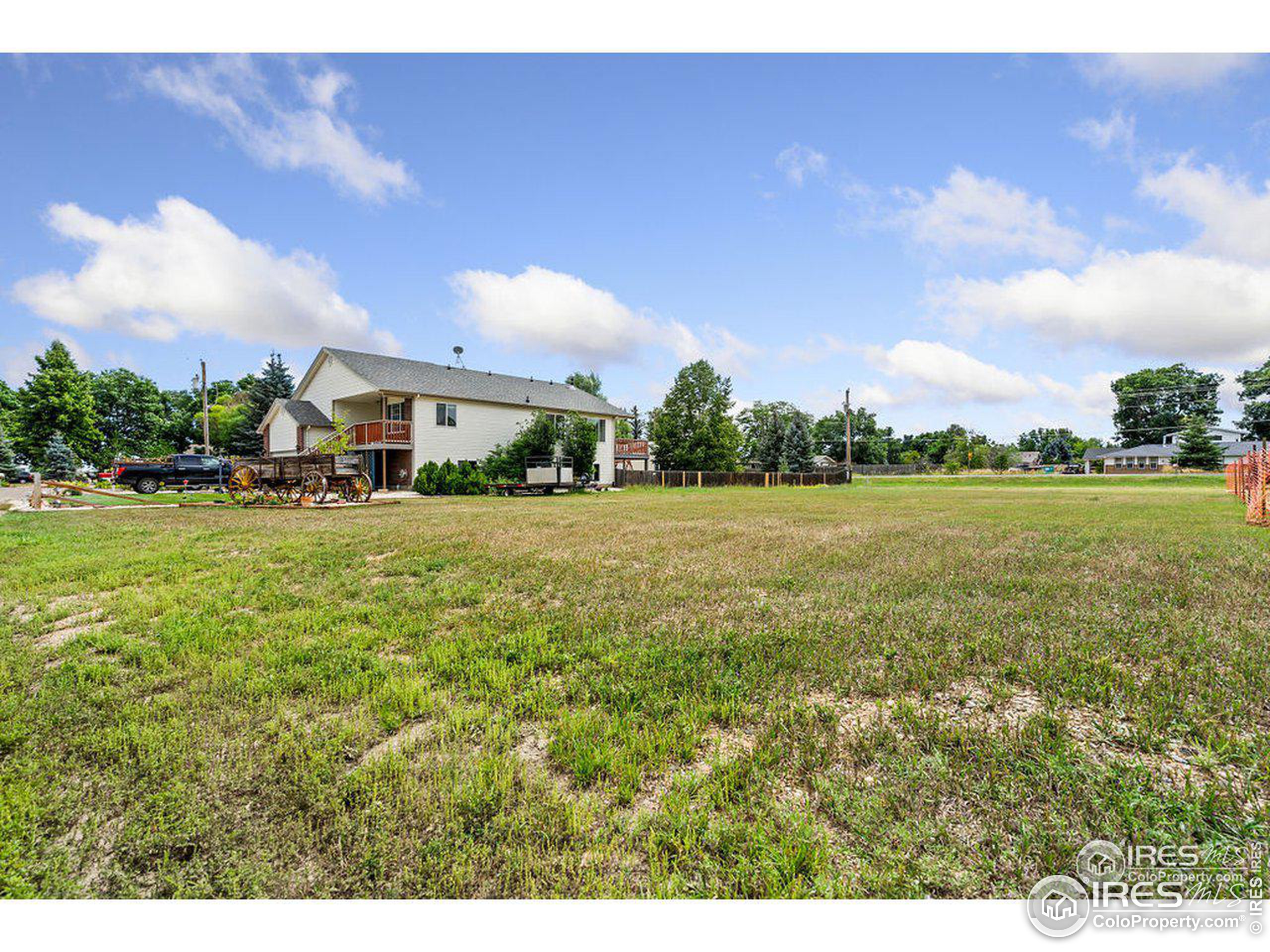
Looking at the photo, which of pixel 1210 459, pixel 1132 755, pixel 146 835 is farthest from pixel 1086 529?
pixel 1210 459

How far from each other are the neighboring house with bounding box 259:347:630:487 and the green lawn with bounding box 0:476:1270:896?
71.1ft

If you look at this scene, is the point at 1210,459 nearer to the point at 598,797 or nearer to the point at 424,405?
the point at 424,405

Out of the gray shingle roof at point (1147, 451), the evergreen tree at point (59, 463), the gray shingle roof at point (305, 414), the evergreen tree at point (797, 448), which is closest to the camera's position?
the gray shingle roof at point (305, 414)

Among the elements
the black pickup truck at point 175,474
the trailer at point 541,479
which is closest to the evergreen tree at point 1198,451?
the trailer at point 541,479

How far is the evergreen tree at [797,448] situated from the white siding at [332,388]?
38743 millimetres

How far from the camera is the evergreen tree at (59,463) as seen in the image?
34.8m

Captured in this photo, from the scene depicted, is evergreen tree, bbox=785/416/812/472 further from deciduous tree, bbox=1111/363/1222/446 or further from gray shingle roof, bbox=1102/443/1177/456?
deciduous tree, bbox=1111/363/1222/446

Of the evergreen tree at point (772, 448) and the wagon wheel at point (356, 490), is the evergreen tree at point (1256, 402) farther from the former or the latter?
the wagon wheel at point (356, 490)

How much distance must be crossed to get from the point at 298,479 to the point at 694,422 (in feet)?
124

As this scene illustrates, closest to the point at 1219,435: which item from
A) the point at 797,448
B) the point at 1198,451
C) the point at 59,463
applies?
the point at 1198,451

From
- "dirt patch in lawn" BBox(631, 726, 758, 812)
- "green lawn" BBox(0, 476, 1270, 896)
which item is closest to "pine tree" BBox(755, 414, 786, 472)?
"green lawn" BBox(0, 476, 1270, 896)

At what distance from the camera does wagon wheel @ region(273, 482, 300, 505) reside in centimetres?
1738

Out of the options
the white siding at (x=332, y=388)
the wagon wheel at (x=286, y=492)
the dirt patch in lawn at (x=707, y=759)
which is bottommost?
the dirt patch in lawn at (x=707, y=759)

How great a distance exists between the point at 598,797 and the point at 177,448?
72624 millimetres
